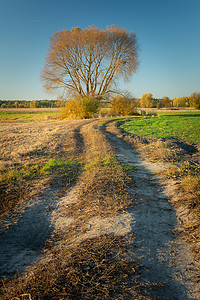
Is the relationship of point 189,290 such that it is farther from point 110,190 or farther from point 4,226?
point 4,226

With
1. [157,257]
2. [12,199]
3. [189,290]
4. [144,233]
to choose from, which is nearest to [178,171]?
[144,233]

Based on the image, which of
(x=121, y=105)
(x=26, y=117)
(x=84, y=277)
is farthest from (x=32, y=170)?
(x=26, y=117)

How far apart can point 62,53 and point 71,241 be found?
2844 centimetres

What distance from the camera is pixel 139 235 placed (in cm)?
285

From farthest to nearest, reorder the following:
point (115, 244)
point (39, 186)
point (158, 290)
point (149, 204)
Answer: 1. point (39, 186)
2. point (149, 204)
3. point (115, 244)
4. point (158, 290)

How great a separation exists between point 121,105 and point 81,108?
8097 millimetres

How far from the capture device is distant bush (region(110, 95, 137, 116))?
100ft

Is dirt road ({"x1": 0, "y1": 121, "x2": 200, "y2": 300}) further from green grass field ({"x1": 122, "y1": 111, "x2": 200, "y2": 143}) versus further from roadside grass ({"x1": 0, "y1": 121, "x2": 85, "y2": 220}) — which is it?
green grass field ({"x1": 122, "y1": 111, "x2": 200, "y2": 143})

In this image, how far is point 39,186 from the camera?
4.95 metres

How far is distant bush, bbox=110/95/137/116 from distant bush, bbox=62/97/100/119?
172 inches

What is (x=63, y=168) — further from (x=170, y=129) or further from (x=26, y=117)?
(x=26, y=117)

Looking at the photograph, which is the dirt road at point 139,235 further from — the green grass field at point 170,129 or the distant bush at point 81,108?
the distant bush at point 81,108

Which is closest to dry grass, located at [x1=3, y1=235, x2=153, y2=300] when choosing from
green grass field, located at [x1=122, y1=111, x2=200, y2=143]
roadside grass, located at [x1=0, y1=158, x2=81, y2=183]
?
roadside grass, located at [x1=0, y1=158, x2=81, y2=183]

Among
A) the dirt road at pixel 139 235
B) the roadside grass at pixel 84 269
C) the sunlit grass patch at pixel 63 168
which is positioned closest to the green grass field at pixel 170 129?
the sunlit grass patch at pixel 63 168
